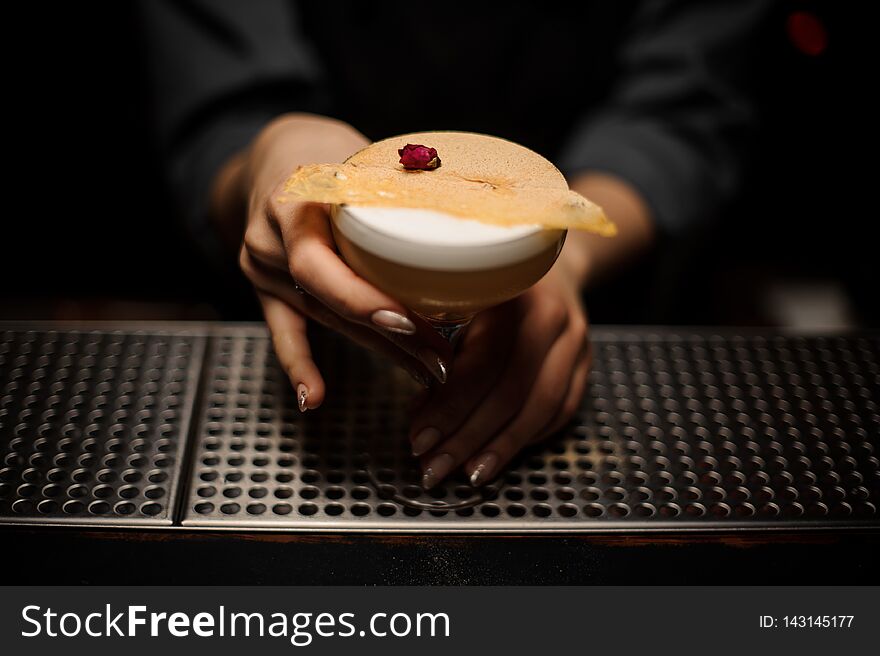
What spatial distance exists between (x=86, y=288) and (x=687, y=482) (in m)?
2.13

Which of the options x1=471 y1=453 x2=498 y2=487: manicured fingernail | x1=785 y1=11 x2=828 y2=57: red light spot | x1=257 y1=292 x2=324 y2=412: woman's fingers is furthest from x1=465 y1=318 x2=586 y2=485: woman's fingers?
x1=785 y1=11 x2=828 y2=57: red light spot

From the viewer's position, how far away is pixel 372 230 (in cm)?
84

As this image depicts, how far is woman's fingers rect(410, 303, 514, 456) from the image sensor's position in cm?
111

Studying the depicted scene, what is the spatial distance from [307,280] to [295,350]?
178 mm

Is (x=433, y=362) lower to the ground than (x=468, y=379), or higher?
higher

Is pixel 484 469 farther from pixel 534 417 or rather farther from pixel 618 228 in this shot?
pixel 618 228

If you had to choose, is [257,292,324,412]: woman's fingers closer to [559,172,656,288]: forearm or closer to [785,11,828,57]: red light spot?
[559,172,656,288]: forearm

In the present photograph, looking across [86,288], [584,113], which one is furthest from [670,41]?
[86,288]

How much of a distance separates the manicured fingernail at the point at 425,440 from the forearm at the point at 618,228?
0.58 metres

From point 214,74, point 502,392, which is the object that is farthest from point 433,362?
point 214,74

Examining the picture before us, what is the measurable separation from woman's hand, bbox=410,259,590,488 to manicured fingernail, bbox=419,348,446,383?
0.15 m

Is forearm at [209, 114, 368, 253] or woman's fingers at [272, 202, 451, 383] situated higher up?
woman's fingers at [272, 202, 451, 383]

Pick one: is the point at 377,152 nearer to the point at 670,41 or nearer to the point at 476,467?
the point at 476,467

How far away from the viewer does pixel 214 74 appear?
175 cm
